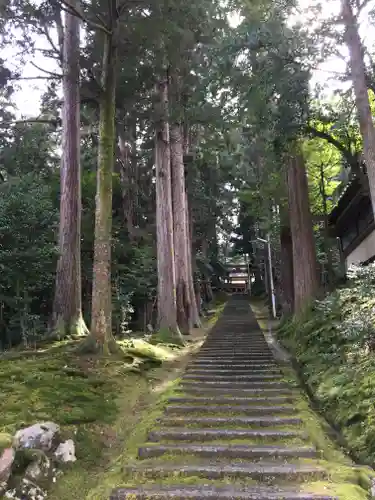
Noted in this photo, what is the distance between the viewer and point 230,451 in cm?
506

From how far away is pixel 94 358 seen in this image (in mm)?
8625

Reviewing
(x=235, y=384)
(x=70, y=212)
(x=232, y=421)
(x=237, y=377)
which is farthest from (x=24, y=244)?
(x=232, y=421)

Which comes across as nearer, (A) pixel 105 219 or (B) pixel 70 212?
(A) pixel 105 219

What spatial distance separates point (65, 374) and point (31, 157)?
15336 millimetres

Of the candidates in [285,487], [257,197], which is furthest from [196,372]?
[257,197]

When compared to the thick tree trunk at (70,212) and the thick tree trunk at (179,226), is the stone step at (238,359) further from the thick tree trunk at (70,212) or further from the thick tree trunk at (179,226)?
the thick tree trunk at (179,226)

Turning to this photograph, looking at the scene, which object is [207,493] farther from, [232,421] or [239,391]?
[239,391]

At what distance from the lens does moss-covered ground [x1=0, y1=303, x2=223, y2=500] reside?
4.96 meters

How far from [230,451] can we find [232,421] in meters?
0.92

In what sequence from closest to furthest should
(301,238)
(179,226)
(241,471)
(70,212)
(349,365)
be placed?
(241,471)
(349,365)
(70,212)
(301,238)
(179,226)

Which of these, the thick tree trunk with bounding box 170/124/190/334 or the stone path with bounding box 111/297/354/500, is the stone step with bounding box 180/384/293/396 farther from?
the thick tree trunk with bounding box 170/124/190/334

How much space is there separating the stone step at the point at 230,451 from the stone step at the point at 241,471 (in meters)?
0.24

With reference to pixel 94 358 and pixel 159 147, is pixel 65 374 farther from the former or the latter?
pixel 159 147

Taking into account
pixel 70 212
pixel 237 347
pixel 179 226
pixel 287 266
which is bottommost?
pixel 237 347
